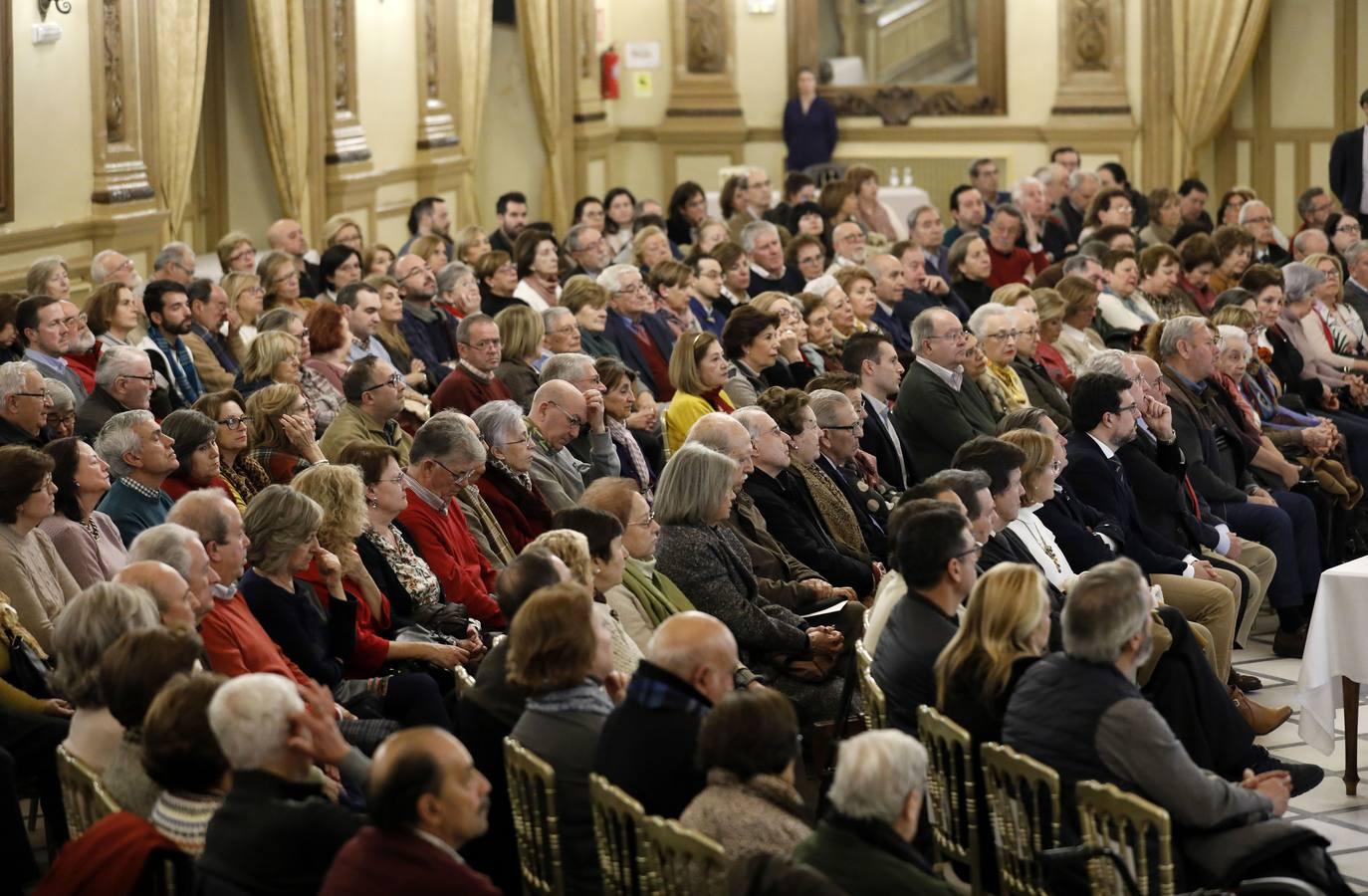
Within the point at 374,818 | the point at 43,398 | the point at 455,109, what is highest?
the point at 455,109

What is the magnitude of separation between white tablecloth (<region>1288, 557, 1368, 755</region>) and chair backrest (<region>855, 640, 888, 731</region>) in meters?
1.71

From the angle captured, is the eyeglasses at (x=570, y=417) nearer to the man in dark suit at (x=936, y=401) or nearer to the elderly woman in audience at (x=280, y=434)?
the elderly woman in audience at (x=280, y=434)

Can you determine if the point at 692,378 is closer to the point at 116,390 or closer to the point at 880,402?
the point at 880,402

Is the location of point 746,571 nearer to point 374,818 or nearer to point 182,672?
point 182,672

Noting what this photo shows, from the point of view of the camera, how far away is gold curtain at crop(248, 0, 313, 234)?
11.5 m

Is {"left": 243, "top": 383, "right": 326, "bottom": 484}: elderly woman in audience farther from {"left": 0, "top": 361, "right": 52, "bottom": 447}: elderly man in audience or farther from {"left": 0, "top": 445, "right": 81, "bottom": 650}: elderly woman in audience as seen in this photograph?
{"left": 0, "top": 445, "right": 81, "bottom": 650}: elderly woman in audience

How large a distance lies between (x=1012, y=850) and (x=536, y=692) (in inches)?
38.2

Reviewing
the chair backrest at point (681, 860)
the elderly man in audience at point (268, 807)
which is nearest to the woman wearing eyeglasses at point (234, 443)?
the elderly man in audience at point (268, 807)

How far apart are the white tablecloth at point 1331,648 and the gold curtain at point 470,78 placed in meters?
9.22

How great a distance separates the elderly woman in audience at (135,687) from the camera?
3.63m

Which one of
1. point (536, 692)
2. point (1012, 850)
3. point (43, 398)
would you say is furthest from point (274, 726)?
point (43, 398)

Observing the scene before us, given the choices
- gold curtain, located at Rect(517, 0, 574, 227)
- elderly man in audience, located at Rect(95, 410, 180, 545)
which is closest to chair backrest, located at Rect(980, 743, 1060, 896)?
elderly man in audience, located at Rect(95, 410, 180, 545)

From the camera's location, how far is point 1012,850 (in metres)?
3.92

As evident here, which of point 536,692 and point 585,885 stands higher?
point 536,692
